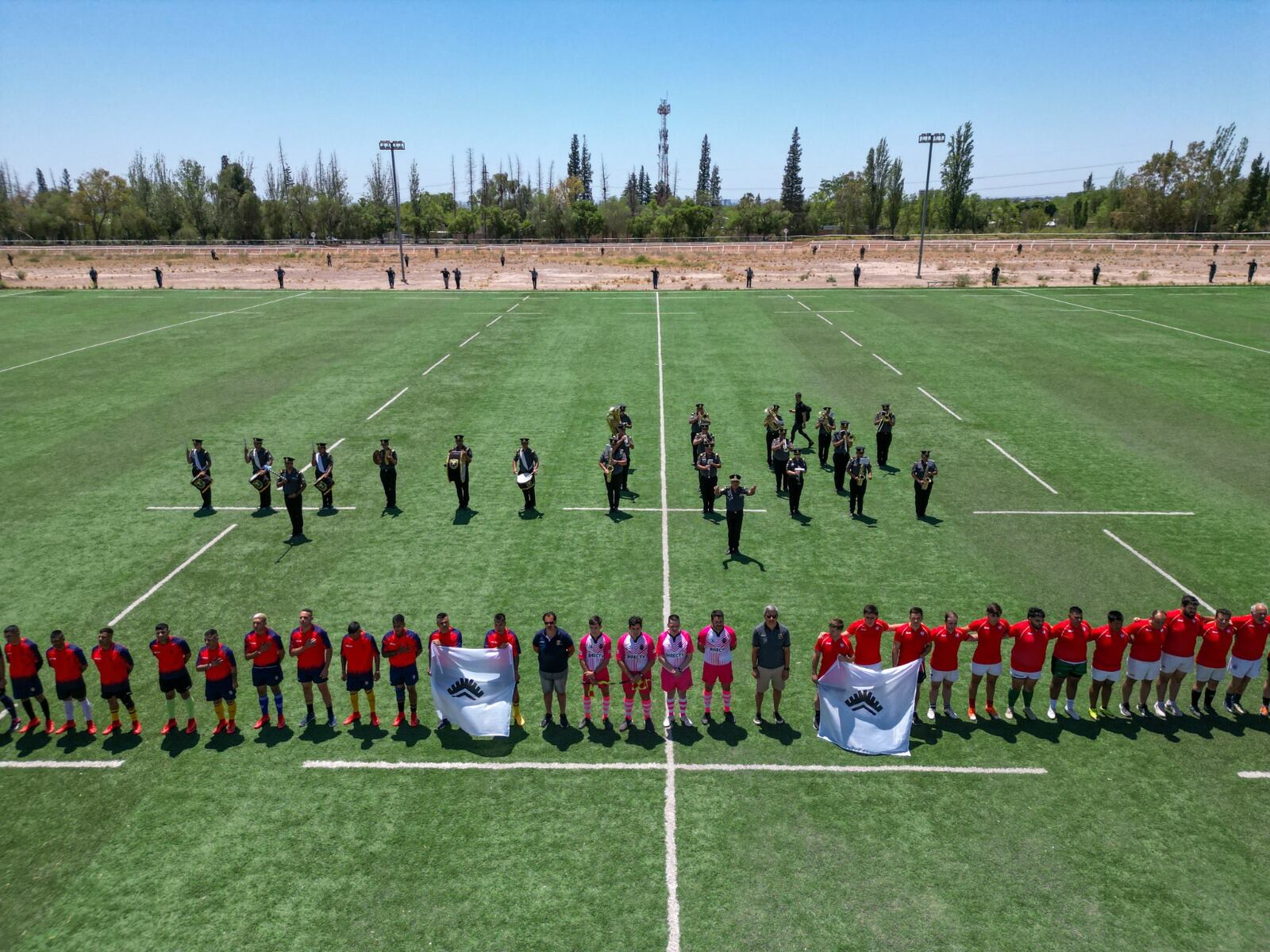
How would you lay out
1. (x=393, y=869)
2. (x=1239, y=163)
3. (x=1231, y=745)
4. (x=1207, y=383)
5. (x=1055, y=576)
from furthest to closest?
(x=1239, y=163) → (x=1207, y=383) → (x=1055, y=576) → (x=1231, y=745) → (x=393, y=869)

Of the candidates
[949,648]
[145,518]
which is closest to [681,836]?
[949,648]

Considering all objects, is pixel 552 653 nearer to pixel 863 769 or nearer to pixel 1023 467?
pixel 863 769

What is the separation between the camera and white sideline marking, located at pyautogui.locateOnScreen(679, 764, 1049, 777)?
959cm

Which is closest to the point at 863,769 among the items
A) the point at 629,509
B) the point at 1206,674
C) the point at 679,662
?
the point at 679,662

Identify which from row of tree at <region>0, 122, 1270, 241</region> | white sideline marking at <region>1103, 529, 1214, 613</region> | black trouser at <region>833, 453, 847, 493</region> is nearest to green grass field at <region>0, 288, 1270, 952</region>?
white sideline marking at <region>1103, 529, 1214, 613</region>

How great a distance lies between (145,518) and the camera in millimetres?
17719

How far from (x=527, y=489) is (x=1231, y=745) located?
13.0 metres

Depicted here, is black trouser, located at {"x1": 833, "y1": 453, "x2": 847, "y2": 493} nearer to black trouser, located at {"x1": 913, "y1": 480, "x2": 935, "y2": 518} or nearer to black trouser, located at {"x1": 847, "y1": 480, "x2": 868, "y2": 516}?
black trouser, located at {"x1": 847, "y1": 480, "x2": 868, "y2": 516}

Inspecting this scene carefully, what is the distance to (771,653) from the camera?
10.1 metres

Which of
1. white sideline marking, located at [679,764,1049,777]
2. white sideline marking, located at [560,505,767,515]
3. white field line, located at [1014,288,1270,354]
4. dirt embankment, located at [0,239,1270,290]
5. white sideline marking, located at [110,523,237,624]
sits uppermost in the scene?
dirt embankment, located at [0,239,1270,290]

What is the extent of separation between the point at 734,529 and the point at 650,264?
230 feet

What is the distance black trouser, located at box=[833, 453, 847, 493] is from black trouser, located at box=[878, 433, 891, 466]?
6.20 feet

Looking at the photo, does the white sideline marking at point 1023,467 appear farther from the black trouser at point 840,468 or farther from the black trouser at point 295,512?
the black trouser at point 295,512

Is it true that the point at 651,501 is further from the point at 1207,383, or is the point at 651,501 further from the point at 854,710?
the point at 1207,383
